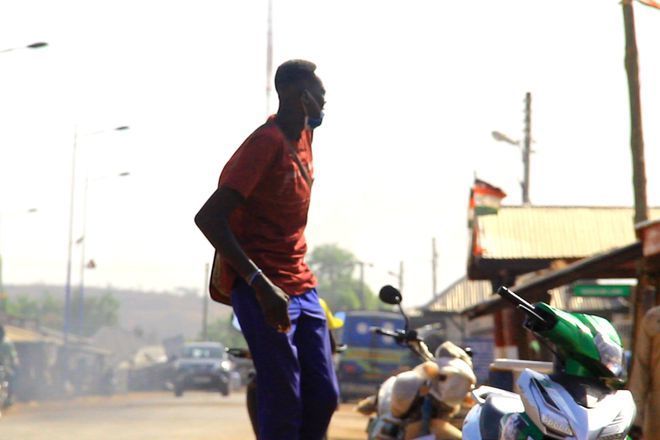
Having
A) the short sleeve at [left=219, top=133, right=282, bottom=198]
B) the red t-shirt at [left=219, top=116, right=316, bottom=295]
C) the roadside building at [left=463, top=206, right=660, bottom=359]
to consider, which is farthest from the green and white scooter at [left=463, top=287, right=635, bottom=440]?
the roadside building at [left=463, top=206, right=660, bottom=359]

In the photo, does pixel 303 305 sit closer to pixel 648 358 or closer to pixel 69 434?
pixel 648 358

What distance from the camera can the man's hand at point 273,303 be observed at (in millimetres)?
5277

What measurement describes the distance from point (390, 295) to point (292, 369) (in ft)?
6.11

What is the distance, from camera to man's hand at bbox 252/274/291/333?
5.28 metres

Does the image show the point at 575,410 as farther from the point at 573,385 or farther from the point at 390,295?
the point at 390,295

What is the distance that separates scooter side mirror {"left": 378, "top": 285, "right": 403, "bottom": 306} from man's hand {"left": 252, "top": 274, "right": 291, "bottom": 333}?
196 cm

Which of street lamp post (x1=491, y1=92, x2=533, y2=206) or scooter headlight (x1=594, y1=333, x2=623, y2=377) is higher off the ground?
street lamp post (x1=491, y1=92, x2=533, y2=206)

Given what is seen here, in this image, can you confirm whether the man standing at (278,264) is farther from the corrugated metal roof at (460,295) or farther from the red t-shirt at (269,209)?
the corrugated metal roof at (460,295)

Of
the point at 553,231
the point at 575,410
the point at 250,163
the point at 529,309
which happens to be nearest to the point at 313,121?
the point at 250,163

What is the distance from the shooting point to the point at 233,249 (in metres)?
5.45

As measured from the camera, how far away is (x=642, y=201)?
20609 mm

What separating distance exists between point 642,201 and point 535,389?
612 inches

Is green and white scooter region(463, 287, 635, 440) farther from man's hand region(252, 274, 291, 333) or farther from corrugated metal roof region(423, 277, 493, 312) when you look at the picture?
corrugated metal roof region(423, 277, 493, 312)

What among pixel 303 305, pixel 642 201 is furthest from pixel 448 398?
pixel 642 201
